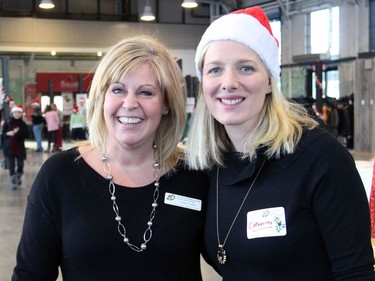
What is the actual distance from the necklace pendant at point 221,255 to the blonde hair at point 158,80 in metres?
0.36

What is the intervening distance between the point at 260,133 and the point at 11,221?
6033 millimetres

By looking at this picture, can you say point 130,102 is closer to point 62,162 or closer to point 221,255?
point 62,162

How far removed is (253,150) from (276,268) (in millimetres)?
403

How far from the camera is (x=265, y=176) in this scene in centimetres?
180

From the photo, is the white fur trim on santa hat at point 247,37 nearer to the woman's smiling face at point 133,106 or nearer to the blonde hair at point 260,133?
the blonde hair at point 260,133

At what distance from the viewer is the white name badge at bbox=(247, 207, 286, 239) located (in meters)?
1.69

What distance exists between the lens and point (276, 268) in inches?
66.4

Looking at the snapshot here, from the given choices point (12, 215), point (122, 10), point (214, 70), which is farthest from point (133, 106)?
point (122, 10)

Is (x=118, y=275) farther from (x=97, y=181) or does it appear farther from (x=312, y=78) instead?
(x=312, y=78)

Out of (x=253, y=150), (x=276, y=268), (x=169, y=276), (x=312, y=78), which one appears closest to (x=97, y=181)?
(x=169, y=276)

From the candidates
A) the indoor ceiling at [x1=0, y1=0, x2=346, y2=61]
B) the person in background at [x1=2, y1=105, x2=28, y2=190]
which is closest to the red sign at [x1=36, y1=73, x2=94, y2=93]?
the indoor ceiling at [x1=0, y1=0, x2=346, y2=61]

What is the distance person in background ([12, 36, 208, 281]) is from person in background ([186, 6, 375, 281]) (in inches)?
4.4

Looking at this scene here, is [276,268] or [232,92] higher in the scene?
[232,92]

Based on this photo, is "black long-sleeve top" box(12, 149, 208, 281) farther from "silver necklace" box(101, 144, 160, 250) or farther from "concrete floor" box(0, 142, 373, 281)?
"concrete floor" box(0, 142, 373, 281)
